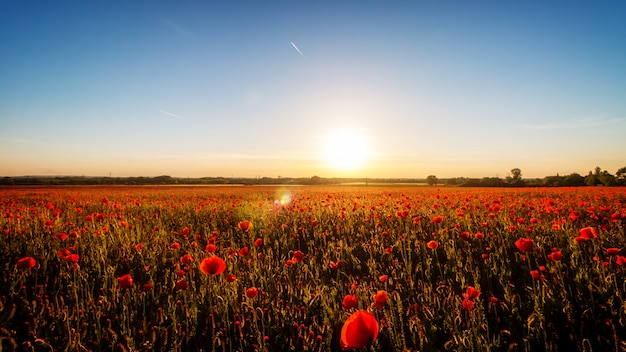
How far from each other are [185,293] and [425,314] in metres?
2.19

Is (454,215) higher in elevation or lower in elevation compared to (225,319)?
higher

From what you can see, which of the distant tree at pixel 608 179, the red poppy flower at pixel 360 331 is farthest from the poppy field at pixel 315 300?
the distant tree at pixel 608 179

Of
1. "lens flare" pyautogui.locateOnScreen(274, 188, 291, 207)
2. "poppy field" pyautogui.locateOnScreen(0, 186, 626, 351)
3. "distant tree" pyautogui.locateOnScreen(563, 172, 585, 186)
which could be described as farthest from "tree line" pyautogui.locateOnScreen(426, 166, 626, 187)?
"poppy field" pyautogui.locateOnScreen(0, 186, 626, 351)

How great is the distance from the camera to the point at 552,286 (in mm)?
2893

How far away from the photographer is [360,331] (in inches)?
51.8

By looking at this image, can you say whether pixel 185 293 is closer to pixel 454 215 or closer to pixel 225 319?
pixel 225 319

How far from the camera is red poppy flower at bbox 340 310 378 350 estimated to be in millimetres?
1312

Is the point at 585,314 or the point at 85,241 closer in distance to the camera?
the point at 585,314

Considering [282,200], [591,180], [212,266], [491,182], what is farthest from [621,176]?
[212,266]

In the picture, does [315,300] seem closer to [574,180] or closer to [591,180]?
[591,180]

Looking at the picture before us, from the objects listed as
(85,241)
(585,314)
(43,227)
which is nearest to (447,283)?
(585,314)

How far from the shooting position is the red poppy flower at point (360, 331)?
1.31 meters

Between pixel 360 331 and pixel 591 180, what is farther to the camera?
pixel 591 180

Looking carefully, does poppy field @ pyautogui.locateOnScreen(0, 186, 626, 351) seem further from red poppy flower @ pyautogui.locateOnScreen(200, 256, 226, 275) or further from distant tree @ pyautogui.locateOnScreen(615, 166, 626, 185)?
distant tree @ pyautogui.locateOnScreen(615, 166, 626, 185)
